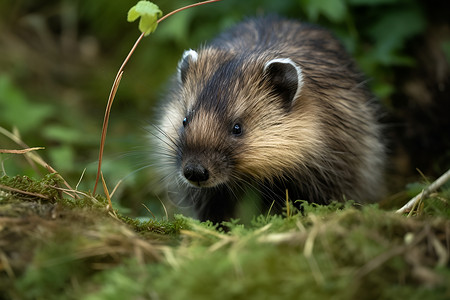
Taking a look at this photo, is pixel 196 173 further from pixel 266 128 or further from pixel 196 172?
pixel 266 128

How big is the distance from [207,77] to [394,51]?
365 centimetres

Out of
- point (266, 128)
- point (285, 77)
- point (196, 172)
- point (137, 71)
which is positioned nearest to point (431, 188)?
point (266, 128)

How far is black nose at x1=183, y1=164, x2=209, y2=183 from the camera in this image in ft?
14.3

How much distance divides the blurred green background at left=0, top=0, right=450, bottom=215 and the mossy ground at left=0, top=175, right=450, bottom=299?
2414mm

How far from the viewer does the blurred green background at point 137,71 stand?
22.8 ft

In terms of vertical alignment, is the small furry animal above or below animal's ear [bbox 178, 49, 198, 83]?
below

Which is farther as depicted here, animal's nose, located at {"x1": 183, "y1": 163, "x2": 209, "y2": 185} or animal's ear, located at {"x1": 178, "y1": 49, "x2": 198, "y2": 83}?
animal's ear, located at {"x1": 178, "y1": 49, "x2": 198, "y2": 83}

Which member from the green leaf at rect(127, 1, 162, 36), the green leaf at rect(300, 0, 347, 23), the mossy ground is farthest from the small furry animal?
the green leaf at rect(300, 0, 347, 23)

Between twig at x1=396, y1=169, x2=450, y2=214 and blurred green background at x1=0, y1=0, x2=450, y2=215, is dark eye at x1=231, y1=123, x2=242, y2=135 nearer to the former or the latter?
blurred green background at x1=0, y1=0, x2=450, y2=215

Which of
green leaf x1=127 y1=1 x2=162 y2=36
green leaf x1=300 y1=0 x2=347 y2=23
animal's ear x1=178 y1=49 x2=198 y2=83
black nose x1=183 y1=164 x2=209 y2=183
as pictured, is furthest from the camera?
green leaf x1=300 y1=0 x2=347 y2=23

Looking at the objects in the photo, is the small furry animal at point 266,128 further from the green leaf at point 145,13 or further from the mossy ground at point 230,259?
the mossy ground at point 230,259

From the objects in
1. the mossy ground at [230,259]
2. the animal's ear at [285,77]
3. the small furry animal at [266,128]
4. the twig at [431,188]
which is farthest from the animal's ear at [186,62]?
the twig at [431,188]

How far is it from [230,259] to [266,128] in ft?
7.34

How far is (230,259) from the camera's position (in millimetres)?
2805
